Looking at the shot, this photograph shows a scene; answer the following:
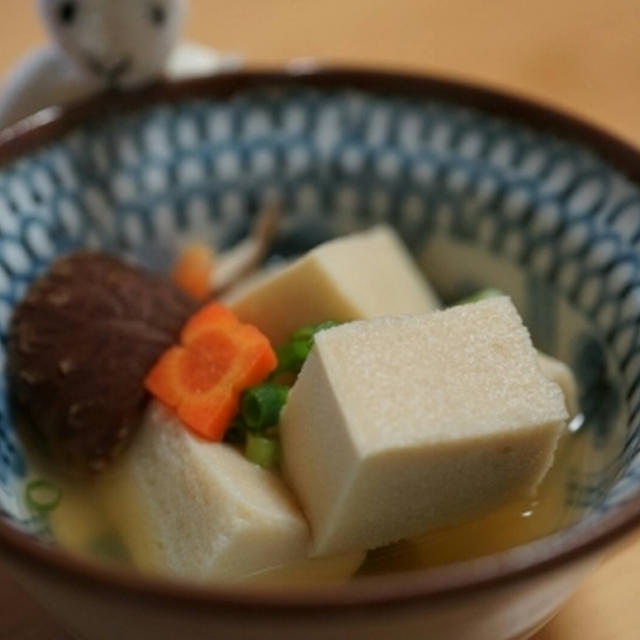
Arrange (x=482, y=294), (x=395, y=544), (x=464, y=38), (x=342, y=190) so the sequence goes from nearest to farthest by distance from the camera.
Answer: (x=395, y=544) → (x=482, y=294) → (x=342, y=190) → (x=464, y=38)

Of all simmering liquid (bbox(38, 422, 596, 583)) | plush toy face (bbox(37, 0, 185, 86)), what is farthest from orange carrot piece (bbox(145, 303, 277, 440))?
plush toy face (bbox(37, 0, 185, 86))

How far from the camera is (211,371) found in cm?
101

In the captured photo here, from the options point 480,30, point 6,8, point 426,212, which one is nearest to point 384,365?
point 426,212

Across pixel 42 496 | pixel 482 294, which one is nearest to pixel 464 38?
pixel 482 294

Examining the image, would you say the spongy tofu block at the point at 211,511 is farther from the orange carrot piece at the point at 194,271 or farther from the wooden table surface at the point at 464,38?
the wooden table surface at the point at 464,38

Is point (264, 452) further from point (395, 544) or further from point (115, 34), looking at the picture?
point (115, 34)

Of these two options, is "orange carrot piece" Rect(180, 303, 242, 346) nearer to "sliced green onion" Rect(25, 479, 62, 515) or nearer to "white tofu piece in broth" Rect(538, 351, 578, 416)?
"sliced green onion" Rect(25, 479, 62, 515)

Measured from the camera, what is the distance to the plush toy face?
1222 mm

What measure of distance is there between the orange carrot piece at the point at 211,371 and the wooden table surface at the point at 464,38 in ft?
2.69

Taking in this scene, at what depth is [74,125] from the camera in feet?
4.01

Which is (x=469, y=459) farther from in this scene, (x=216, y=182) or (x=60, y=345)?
(x=216, y=182)

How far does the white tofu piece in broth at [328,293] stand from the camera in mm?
1085

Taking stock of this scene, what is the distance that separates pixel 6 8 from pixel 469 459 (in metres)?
1.41

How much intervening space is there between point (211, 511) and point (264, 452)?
93mm
